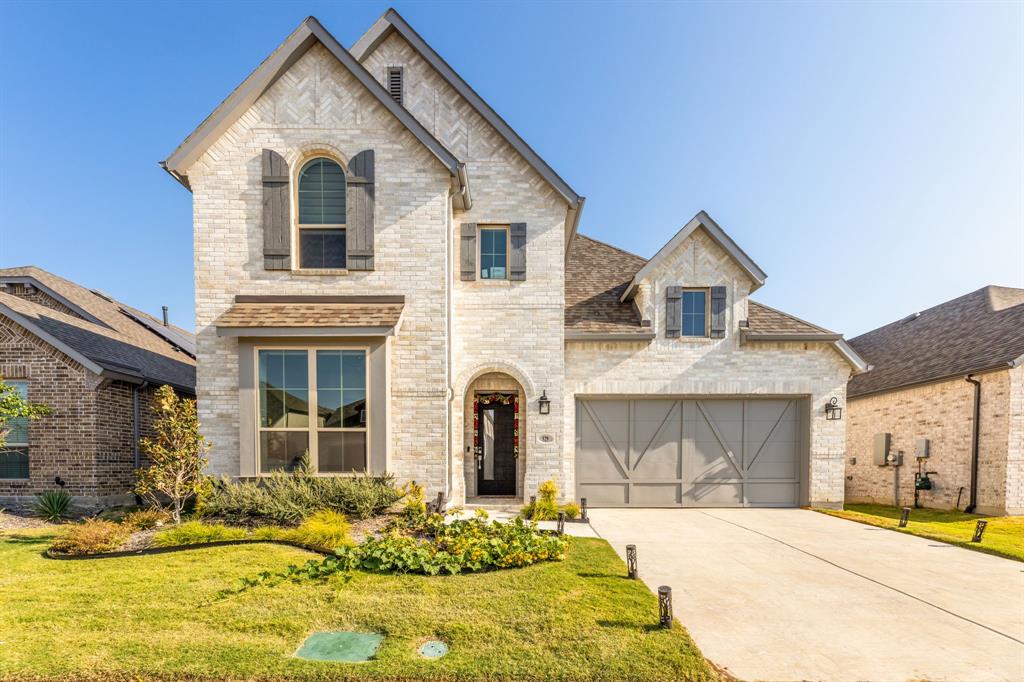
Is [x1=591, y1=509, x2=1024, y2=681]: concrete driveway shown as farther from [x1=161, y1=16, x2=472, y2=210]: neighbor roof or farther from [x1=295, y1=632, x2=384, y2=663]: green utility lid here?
[x1=161, y1=16, x2=472, y2=210]: neighbor roof

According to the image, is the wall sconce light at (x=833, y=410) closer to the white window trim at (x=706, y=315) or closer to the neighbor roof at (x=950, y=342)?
the white window trim at (x=706, y=315)

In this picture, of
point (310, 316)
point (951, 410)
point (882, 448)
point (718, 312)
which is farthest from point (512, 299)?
point (882, 448)

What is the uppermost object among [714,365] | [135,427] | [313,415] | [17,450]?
[714,365]

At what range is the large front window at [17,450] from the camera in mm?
9492

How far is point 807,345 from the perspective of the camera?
11172 mm

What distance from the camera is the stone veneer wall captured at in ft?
35.4

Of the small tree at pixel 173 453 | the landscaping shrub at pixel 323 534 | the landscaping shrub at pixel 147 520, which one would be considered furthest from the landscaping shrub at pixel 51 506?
the landscaping shrub at pixel 323 534

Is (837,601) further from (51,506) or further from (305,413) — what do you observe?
(51,506)

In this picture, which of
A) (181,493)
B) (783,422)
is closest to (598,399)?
(783,422)

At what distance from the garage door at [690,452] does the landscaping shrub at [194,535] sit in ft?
23.8

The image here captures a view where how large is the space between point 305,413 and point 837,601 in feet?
28.0

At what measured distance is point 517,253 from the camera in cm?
1052

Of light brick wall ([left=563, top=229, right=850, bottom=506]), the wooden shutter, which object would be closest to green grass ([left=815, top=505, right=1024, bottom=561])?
light brick wall ([left=563, top=229, right=850, bottom=506])

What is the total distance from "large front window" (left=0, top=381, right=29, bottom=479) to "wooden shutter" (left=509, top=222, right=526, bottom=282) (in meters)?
10.9
